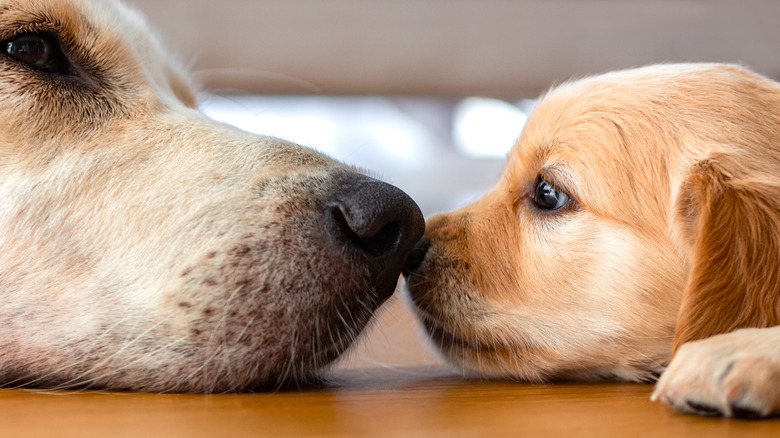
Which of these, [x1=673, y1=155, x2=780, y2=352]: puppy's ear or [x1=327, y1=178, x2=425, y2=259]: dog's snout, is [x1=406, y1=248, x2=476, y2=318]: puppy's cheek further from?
[x1=673, y1=155, x2=780, y2=352]: puppy's ear

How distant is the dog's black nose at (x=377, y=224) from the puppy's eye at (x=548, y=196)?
32 cm

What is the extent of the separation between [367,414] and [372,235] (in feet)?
1.05

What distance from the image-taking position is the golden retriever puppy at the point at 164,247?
3.72 feet

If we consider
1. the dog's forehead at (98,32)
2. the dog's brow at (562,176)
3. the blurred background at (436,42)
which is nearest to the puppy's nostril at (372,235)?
the dog's brow at (562,176)

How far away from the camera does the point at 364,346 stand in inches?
53.8

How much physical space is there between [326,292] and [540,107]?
2.31 ft

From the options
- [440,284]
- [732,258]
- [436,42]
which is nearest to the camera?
[732,258]

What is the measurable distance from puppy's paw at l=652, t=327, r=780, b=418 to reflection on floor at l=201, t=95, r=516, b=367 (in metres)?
2.31

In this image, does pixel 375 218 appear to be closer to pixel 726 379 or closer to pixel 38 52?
pixel 726 379

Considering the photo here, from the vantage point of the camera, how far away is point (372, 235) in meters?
1.17

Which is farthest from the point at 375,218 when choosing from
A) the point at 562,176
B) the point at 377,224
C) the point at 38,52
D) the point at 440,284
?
the point at 38,52

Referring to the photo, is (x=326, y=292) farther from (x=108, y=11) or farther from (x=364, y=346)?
(x=108, y=11)

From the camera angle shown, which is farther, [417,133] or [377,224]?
[417,133]

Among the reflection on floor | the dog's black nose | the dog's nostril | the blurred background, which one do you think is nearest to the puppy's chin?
the dog's nostril
